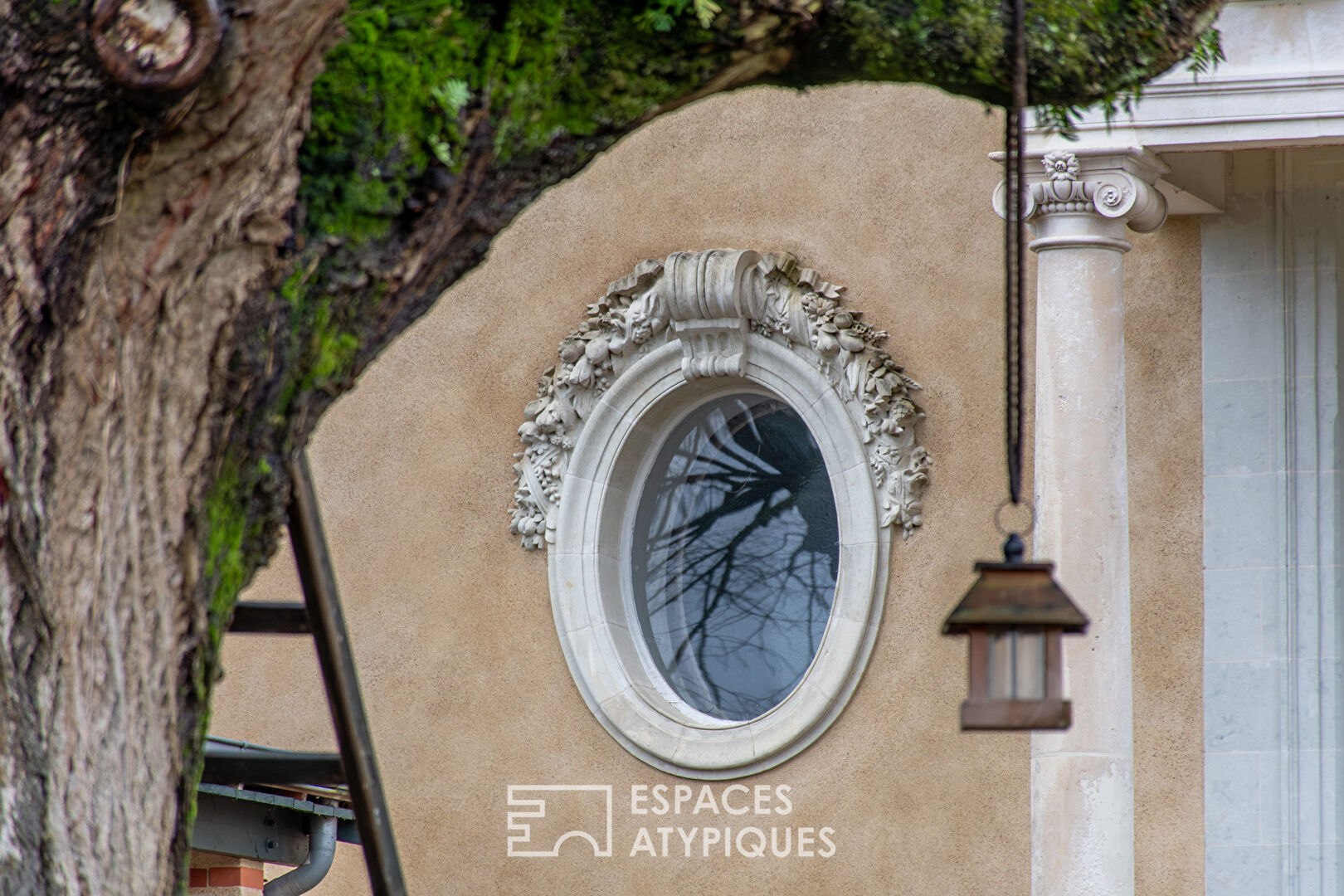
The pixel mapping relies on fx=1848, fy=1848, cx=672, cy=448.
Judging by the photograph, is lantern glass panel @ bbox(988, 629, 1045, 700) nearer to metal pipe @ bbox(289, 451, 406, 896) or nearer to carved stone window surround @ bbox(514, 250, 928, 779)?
metal pipe @ bbox(289, 451, 406, 896)

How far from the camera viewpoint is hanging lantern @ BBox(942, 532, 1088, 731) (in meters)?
2.96

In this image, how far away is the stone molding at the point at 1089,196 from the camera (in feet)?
21.6

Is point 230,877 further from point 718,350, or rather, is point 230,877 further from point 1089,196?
point 1089,196

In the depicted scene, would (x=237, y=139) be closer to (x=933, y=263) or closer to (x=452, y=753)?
(x=933, y=263)

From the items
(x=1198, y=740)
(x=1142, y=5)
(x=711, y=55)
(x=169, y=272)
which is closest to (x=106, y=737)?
(x=169, y=272)

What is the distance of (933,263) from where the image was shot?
→ 8211mm

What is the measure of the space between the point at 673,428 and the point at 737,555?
0.70m

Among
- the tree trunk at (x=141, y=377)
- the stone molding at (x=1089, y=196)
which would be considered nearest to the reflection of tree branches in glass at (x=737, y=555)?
the stone molding at (x=1089, y=196)

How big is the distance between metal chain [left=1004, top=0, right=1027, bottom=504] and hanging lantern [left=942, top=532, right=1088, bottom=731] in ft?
0.57

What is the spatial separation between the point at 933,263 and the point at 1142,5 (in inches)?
218

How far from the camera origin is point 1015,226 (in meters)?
3.01

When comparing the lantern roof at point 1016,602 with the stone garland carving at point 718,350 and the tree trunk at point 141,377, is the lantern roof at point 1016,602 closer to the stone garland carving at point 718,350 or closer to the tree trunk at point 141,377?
the tree trunk at point 141,377

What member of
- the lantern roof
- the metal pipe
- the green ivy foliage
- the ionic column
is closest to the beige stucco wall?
the ionic column

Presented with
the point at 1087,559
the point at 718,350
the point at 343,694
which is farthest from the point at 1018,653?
the point at 718,350
